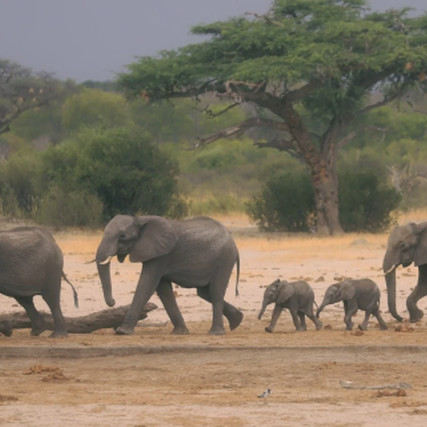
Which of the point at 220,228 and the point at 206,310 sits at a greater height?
the point at 220,228

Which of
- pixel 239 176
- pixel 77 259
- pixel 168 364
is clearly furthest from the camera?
pixel 239 176

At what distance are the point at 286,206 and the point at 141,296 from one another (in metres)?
21.3

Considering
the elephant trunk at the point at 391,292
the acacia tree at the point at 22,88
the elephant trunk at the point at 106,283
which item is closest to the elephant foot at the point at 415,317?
the elephant trunk at the point at 391,292

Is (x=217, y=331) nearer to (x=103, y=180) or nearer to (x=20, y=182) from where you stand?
(x=103, y=180)

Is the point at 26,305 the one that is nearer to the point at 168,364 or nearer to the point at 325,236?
the point at 168,364

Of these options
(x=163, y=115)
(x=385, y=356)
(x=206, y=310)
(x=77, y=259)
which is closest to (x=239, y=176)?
(x=163, y=115)

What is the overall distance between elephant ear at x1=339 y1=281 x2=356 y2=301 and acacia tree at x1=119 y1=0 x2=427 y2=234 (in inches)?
681

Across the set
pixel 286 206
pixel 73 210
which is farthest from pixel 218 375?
pixel 286 206

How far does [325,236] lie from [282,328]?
1706cm

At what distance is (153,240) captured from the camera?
43.4ft

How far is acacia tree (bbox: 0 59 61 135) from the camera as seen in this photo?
2365 inches

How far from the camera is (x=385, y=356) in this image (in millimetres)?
11602

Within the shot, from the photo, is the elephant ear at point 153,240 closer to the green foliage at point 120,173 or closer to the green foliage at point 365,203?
the green foliage at point 120,173

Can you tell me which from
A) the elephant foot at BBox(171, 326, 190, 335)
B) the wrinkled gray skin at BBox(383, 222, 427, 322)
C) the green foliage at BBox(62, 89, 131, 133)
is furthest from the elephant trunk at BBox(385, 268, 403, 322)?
the green foliage at BBox(62, 89, 131, 133)
